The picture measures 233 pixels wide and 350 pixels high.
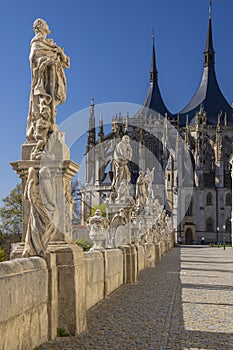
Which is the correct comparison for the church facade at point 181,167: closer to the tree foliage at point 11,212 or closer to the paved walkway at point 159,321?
the tree foliage at point 11,212

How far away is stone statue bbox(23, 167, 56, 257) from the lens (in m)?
7.29

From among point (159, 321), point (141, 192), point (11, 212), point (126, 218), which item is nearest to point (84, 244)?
point (11, 212)

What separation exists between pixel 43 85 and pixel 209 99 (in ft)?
309

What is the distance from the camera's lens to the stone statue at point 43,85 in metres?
7.89

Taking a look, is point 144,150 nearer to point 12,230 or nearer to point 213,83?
point 213,83

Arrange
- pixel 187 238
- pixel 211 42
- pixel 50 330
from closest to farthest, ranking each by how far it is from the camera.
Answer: pixel 50 330 < pixel 187 238 < pixel 211 42

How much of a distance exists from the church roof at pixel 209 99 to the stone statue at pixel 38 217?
8943cm

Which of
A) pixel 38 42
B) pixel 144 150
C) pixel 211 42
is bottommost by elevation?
pixel 38 42

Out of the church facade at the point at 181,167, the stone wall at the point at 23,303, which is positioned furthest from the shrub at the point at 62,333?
the church facade at the point at 181,167

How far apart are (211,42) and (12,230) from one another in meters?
70.7

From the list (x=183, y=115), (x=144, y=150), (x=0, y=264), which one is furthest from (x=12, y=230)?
(x=183, y=115)

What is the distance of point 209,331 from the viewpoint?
8180 mm

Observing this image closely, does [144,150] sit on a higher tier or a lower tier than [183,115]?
lower

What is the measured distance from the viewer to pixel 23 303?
19.2 ft
